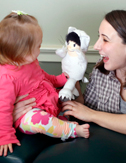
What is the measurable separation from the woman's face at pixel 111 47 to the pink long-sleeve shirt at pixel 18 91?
15.4 inches

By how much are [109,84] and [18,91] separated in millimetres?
632

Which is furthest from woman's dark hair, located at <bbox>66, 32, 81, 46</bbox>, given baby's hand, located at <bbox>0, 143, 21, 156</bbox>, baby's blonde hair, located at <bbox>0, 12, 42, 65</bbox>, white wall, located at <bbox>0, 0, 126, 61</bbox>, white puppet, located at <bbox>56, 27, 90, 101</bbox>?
baby's hand, located at <bbox>0, 143, 21, 156</bbox>

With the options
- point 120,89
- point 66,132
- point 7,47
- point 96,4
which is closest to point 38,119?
point 66,132

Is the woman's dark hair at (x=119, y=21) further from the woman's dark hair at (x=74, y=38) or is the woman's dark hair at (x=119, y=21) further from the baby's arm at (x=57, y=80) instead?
the baby's arm at (x=57, y=80)

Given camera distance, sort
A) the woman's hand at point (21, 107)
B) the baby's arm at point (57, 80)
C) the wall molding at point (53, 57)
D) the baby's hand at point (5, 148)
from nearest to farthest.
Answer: the baby's hand at point (5, 148), the woman's hand at point (21, 107), the baby's arm at point (57, 80), the wall molding at point (53, 57)

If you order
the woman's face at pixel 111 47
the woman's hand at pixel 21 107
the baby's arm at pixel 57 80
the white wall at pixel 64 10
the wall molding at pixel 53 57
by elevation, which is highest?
the white wall at pixel 64 10

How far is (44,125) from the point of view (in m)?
0.96

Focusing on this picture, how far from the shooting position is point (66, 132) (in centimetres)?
100

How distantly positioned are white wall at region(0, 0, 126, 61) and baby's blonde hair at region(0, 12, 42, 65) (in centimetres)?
68

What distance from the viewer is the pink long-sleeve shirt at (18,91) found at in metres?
0.89

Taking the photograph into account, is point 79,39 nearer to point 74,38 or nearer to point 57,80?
point 74,38

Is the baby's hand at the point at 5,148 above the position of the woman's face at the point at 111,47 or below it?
below

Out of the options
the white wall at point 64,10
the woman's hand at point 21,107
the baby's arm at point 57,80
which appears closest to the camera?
the woman's hand at point 21,107

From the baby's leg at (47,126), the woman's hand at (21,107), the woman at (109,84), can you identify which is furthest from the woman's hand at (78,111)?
the woman's hand at (21,107)
